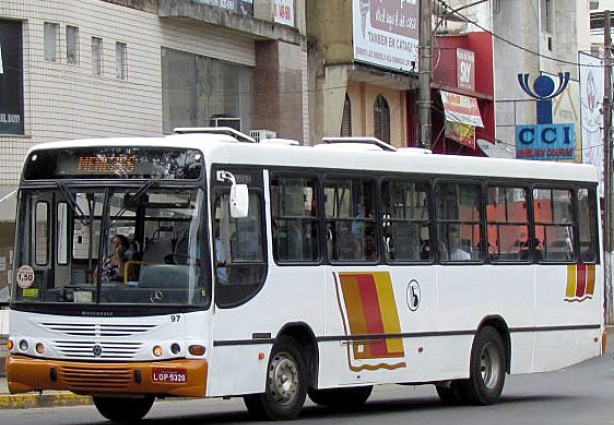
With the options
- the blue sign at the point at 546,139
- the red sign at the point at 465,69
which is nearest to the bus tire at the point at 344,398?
the blue sign at the point at 546,139

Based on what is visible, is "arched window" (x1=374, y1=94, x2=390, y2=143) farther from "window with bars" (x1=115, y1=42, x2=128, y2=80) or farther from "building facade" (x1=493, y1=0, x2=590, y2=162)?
"window with bars" (x1=115, y1=42, x2=128, y2=80)

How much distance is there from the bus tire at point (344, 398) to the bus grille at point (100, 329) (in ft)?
15.2

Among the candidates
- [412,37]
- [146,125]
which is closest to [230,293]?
[146,125]

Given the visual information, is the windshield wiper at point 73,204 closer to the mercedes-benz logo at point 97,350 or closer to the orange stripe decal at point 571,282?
the mercedes-benz logo at point 97,350

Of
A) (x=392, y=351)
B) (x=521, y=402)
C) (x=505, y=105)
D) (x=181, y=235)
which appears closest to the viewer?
(x=181, y=235)

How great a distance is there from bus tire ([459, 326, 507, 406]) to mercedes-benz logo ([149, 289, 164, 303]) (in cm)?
545

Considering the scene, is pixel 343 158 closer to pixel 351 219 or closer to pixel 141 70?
pixel 351 219

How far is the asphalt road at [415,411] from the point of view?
15922 millimetres

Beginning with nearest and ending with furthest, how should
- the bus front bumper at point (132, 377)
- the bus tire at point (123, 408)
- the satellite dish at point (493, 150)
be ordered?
1. the bus front bumper at point (132, 377)
2. the bus tire at point (123, 408)
3. the satellite dish at point (493, 150)

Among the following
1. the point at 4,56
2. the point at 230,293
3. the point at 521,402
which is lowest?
the point at 521,402

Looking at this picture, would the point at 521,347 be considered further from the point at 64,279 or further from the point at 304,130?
the point at 304,130

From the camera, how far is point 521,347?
18.9m

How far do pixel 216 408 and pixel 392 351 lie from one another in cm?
309

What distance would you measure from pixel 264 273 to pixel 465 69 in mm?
29279
